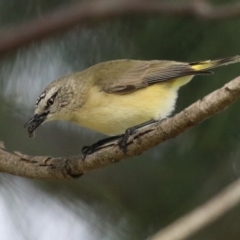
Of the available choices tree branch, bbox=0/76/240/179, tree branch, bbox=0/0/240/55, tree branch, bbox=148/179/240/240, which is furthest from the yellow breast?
tree branch, bbox=148/179/240/240

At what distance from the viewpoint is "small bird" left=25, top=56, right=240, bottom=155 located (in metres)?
1.71

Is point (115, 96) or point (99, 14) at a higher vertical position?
point (99, 14)

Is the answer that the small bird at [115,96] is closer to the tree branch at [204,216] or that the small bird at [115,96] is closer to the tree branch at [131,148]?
the tree branch at [131,148]

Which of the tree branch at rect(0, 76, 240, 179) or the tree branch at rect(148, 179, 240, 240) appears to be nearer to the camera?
the tree branch at rect(148, 179, 240, 240)

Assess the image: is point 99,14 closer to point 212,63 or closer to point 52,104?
point 212,63

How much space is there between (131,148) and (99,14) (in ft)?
1.27

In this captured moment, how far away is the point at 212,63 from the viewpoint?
148cm

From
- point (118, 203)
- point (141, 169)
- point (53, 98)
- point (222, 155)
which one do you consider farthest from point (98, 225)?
point (53, 98)

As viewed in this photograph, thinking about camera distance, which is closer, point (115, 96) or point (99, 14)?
point (99, 14)

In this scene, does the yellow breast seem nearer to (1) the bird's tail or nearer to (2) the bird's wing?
(2) the bird's wing

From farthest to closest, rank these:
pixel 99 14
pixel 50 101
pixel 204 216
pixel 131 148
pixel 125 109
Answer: pixel 50 101, pixel 125 109, pixel 99 14, pixel 131 148, pixel 204 216

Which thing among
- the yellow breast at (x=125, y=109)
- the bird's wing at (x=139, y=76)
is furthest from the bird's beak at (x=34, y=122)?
the bird's wing at (x=139, y=76)

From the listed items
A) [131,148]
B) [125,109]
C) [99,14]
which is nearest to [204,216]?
[131,148]

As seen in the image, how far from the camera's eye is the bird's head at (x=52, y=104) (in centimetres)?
175
